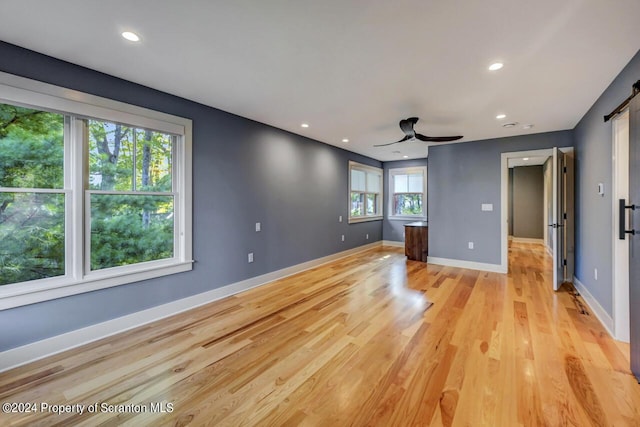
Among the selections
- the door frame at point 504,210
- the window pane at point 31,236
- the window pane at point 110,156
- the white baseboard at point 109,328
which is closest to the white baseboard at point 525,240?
the door frame at point 504,210

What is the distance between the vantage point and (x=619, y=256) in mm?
2555

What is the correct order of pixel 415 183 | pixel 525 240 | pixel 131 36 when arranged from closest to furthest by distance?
pixel 131 36 → pixel 415 183 → pixel 525 240

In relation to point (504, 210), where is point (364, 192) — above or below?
above

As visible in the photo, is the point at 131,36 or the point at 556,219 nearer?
the point at 131,36

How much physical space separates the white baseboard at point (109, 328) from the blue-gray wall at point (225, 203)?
56mm

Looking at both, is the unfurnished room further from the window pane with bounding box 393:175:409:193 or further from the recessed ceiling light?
the window pane with bounding box 393:175:409:193

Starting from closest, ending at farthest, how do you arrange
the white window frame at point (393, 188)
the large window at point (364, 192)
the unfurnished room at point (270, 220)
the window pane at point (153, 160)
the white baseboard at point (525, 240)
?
1. the unfurnished room at point (270, 220)
2. the window pane at point (153, 160)
3. the large window at point (364, 192)
4. the white window frame at point (393, 188)
5. the white baseboard at point (525, 240)

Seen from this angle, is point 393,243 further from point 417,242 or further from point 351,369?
point 351,369

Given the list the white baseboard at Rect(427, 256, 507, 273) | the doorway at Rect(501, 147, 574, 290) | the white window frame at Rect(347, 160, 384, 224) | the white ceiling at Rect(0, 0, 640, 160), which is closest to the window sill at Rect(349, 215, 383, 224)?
the white window frame at Rect(347, 160, 384, 224)

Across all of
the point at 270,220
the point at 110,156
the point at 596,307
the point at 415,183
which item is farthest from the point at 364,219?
the point at 110,156

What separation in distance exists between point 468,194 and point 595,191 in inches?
85.6

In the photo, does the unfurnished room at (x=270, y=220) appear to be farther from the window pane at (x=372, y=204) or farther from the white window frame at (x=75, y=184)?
the window pane at (x=372, y=204)

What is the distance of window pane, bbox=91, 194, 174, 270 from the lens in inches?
105

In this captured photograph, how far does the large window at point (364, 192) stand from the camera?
6.70 metres
